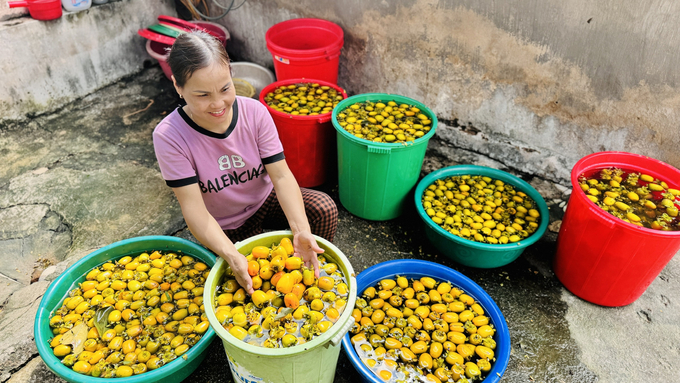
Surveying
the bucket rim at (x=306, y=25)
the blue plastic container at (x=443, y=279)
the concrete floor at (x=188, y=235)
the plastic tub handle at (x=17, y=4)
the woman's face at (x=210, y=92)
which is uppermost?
the woman's face at (x=210, y=92)

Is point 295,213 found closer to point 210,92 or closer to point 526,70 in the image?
point 210,92

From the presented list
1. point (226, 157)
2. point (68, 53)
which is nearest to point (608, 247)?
point (226, 157)

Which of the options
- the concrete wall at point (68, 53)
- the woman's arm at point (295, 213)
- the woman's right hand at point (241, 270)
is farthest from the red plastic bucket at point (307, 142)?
the concrete wall at point (68, 53)

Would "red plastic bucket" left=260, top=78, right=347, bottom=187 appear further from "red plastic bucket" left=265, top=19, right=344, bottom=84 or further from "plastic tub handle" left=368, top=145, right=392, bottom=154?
"plastic tub handle" left=368, top=145, right=392, bottom=154

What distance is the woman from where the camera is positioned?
173 cm

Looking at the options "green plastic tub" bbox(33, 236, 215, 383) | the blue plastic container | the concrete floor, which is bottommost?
the concrete floor

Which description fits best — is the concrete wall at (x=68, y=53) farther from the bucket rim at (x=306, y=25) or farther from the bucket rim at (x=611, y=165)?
the bucket rim at (x=611, y=165)

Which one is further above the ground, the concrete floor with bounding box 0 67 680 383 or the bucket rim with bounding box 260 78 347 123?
the bucket rim with bounding box 260 78 347 123

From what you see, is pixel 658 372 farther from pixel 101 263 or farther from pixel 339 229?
pixel 101 263

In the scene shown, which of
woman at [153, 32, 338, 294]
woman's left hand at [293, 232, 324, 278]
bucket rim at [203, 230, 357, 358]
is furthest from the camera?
woman's left hand at [293, 232, 324, 278]

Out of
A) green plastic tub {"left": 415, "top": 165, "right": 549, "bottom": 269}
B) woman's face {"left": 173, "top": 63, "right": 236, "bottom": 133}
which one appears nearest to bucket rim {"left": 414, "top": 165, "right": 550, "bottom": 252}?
green plastic tub {"left": 415, "top": 165, "right": 549, "bottom": 269}

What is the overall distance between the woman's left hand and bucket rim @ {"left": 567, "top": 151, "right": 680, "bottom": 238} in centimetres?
167

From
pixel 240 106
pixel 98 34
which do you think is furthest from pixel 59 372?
pixel 98 34

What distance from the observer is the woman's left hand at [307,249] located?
77.5 inches
